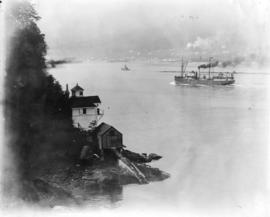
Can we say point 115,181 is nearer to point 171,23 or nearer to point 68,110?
point 68,110

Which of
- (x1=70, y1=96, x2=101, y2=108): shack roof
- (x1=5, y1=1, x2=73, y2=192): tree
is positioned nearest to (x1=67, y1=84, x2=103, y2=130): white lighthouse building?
(x1=70, y1=96, x2=101, y2=108): shack roof

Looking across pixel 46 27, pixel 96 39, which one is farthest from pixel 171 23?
pixel 46 27

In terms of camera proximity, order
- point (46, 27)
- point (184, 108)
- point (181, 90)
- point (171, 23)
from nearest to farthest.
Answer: point (46, 27)
point (171, 23)
point (184, 108)
point (181, 90)

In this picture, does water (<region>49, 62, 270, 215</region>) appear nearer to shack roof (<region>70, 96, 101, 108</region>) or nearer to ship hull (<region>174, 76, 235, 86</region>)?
shack roof (<region>70, 96, 101, 108</region>)

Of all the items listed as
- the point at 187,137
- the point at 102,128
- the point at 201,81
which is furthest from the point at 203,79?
the point at 102,128

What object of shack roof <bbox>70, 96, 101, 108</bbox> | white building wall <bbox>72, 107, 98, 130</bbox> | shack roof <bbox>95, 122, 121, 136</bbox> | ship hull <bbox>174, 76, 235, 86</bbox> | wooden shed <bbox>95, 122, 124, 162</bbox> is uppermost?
ship hull <bbox>174, 76, 235, 86</bbox>
